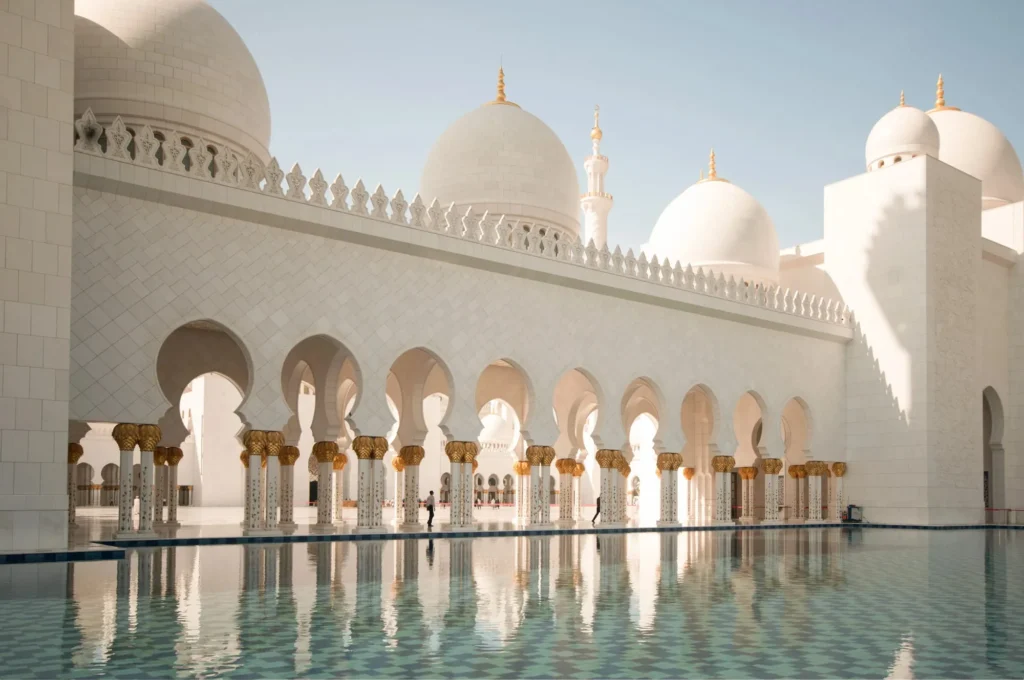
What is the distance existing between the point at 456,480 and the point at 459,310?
6.58ft

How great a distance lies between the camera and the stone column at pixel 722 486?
1400 cm

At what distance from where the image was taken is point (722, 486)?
14102 millimetres

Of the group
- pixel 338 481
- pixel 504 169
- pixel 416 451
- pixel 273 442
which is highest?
pixel 504 169

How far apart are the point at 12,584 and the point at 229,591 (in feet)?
4.05

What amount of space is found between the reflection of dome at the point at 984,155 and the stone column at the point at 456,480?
12568mm

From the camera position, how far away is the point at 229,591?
5.22m

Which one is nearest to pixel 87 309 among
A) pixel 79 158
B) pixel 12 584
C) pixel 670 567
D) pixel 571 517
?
pixel 79 158

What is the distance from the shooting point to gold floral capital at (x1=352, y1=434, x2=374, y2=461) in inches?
410

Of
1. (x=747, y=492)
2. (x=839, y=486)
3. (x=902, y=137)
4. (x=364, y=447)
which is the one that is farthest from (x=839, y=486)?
(x=364, y=447)

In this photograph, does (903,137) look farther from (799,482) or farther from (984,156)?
(799,482)

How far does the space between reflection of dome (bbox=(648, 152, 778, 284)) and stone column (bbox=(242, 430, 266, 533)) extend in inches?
382

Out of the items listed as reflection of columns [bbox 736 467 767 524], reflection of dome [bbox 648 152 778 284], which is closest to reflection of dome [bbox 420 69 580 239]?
reflection of dome [bbox 648 152 778 284]

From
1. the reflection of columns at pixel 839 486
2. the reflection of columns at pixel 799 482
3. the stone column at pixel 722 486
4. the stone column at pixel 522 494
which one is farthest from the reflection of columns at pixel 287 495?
the reflection of columns at pixel 839 486

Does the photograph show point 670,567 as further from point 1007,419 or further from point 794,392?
point 1007,419
